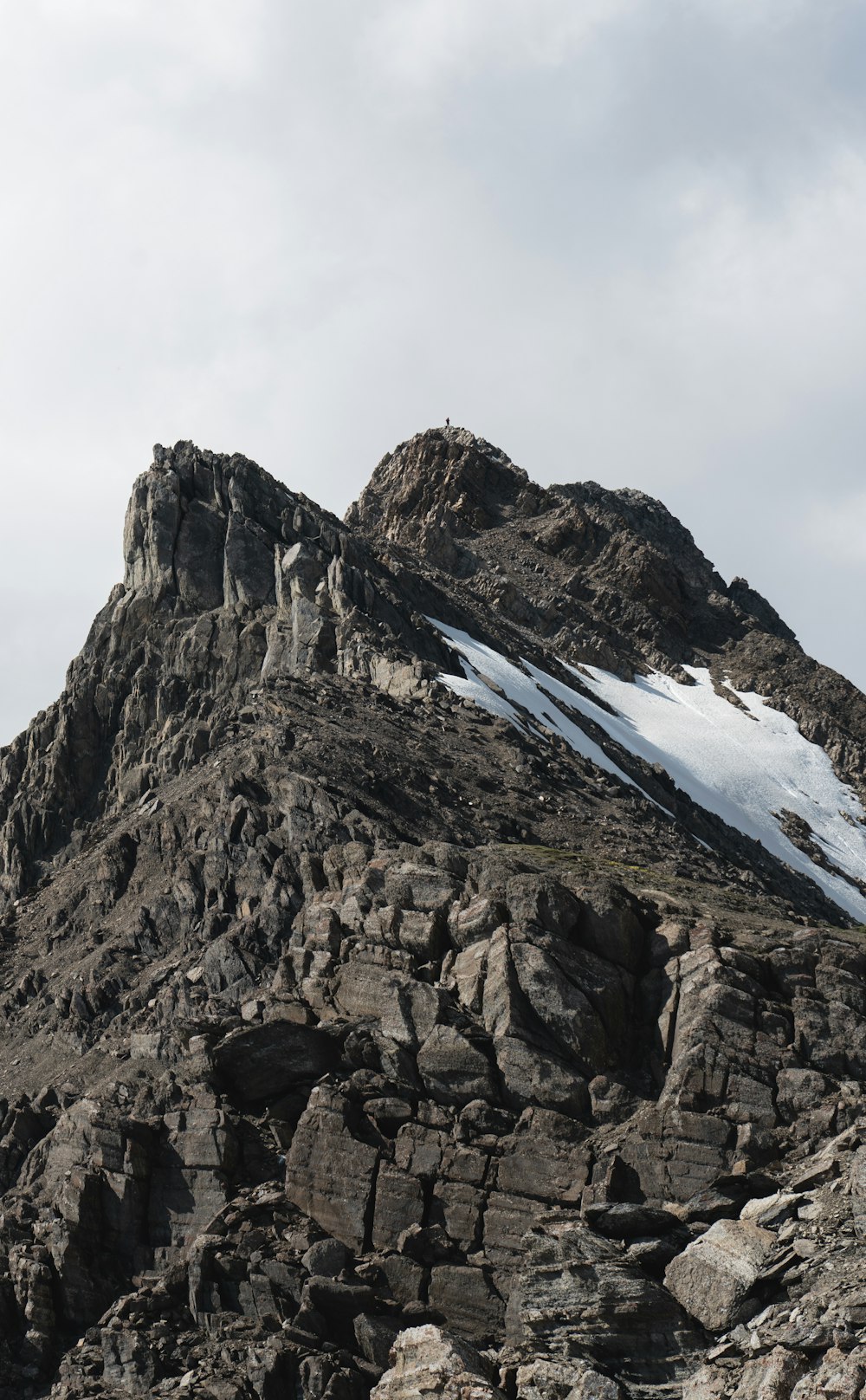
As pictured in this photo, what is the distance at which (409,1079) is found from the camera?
109 ft

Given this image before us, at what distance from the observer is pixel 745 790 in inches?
3797

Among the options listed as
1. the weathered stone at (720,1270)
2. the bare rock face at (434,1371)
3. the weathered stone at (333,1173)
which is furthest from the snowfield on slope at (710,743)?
the bare rock face at (434,1371)

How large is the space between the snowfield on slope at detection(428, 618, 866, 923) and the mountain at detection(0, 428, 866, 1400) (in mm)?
8891

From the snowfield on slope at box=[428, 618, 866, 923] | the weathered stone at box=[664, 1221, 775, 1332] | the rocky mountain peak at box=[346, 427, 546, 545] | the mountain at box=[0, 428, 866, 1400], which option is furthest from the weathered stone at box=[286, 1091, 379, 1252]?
the rocky mountain peak at box=[346, 427, 546, 545]

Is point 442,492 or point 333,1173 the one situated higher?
point 442,492

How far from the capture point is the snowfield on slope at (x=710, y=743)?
77.1 m

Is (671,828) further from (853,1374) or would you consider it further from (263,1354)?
(853,1374)

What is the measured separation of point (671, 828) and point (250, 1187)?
34.5 metres

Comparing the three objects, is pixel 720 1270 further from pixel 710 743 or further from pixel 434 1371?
pixel 710 743

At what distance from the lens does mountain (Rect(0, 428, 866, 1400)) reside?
1030 inches

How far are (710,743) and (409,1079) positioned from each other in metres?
74.9

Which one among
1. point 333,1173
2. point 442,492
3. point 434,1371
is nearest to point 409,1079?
point 333,1173

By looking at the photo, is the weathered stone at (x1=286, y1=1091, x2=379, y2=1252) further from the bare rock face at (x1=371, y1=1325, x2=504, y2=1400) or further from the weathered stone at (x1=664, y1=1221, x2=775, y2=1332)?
the weathered stone at (x1=664, y1=1221, x2=775, y2=1332)

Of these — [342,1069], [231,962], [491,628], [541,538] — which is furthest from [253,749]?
[541,538]
